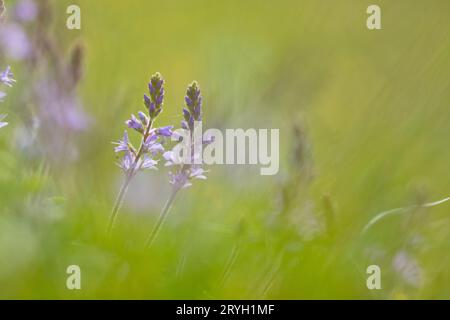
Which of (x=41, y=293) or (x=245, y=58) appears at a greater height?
(x=245, y=58)

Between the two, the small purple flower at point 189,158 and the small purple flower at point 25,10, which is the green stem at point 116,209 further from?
the small purple flower at point 25,10

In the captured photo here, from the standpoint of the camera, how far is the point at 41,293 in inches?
52.9

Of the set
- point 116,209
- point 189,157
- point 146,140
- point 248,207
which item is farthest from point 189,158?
point 248,207

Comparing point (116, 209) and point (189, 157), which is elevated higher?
point (189, 157)

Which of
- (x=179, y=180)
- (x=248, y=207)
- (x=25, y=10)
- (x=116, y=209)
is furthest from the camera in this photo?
(x=25, y=10)

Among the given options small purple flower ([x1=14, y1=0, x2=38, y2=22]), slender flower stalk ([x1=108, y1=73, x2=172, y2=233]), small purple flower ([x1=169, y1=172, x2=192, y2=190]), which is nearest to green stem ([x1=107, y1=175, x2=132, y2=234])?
slender flower stalk ([x1=108, y1=73, x2=172, y2=233])

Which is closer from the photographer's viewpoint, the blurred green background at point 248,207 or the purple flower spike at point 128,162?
the blurred green background at point 248,207

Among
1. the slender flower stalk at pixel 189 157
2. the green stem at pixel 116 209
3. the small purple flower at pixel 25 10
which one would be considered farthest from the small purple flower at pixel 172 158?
the small purple flower at pixel 25 10

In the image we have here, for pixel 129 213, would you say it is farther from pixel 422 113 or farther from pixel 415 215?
pixel 422 113

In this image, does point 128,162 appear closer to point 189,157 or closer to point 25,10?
point 189,157

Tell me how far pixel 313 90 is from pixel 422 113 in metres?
0.59
